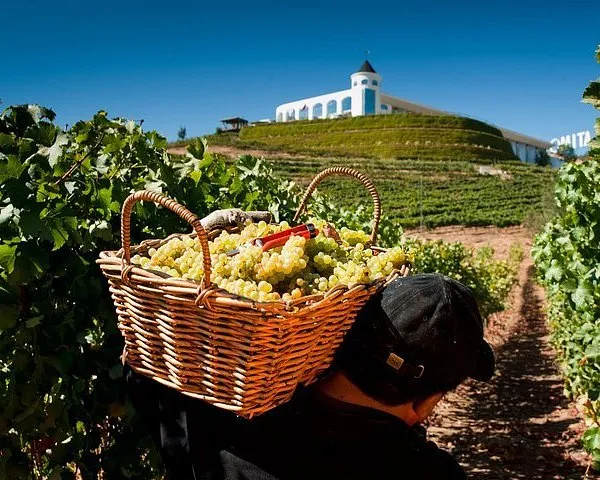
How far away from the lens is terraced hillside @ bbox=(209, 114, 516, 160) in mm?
79000

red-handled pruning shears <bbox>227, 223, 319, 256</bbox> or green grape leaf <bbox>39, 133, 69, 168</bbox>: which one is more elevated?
green grape leaf <bbox>39, 133, 69, 168</bbox>

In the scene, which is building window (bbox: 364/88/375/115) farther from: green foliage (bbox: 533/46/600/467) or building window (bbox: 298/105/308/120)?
green foliage (bbox: 533/46/600/467)

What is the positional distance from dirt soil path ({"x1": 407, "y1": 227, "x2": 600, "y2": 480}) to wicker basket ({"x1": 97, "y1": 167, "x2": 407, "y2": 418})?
14.7ft

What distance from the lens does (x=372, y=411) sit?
1.55 meters

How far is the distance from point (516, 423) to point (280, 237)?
7.14 m

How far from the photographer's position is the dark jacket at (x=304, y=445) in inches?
60.1

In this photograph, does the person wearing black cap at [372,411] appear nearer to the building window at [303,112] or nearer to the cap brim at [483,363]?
the cap brim at [483,363]

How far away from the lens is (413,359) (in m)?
1.52

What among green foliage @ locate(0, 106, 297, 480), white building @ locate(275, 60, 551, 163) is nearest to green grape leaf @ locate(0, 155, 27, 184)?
green foliage @ locate(0, 106, 297, 480)

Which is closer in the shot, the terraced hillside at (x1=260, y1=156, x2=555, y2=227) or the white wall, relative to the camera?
the terraced hillside at (x1=260, y1=156, x2=555, y2=227)

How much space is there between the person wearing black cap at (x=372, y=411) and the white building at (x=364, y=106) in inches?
3753

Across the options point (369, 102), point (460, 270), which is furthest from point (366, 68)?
point (460, 270)

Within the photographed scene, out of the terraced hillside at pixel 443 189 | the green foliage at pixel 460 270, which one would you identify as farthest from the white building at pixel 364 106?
the green foliage at pixel 460 270

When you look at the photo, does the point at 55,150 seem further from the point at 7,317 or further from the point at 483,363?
the point at 483,363
